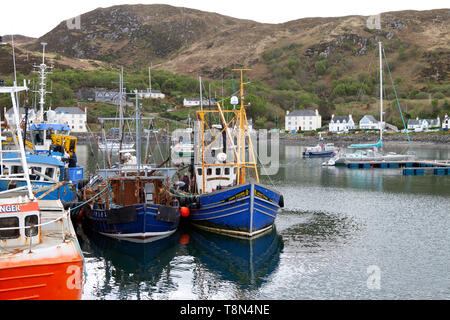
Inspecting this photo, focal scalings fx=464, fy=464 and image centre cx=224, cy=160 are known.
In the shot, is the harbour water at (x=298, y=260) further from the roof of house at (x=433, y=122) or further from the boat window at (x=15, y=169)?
the roof of house at (x=433, y=122)

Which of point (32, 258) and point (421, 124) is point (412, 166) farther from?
point (421, 124)

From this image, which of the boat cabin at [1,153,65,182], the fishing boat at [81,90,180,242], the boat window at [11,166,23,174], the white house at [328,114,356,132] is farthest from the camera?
the white house at [328,114,356,132]

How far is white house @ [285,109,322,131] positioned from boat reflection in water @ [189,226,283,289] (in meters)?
147

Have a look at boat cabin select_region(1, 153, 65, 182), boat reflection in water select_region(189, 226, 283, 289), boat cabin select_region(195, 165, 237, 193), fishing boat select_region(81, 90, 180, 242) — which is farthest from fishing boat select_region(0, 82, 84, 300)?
boat cabin select_region(195, 165, 237, 193)

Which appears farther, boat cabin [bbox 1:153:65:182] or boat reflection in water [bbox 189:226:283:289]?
boat cabin [bbox 1:153:65:182]

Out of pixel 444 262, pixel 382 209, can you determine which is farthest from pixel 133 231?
pixel 382 209

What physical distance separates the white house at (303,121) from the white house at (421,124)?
33273mm

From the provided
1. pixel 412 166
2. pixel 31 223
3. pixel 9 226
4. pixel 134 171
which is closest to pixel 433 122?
pixel 412 166

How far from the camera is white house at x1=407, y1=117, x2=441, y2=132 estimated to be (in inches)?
6004

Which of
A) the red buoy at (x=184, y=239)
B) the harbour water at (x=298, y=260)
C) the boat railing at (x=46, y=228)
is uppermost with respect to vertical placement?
the boat railing at (x=46, y=228)

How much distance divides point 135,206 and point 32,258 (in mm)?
11227

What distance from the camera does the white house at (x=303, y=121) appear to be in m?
172

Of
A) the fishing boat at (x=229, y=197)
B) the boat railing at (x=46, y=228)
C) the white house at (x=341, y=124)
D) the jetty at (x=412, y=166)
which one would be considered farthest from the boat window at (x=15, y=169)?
the white house at (x=341, y=124)

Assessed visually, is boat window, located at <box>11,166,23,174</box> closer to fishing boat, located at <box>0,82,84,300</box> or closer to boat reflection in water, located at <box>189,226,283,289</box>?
boat reflection in water, located at <box>189,226,283,289</box>
